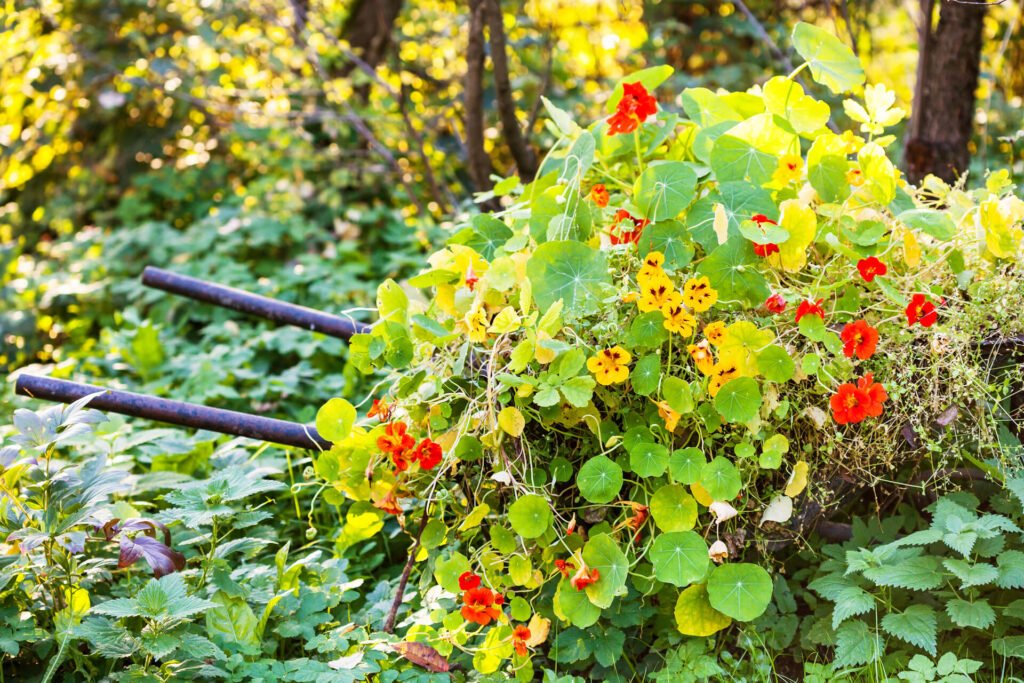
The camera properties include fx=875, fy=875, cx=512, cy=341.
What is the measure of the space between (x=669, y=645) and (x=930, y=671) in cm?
42

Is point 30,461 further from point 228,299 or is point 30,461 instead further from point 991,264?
point 991,264

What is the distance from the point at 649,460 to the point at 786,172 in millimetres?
576

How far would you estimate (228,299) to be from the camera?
203 cm

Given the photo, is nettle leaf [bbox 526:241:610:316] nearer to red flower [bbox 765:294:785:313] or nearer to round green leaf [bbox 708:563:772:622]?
red flower [bbox 765:294:785:313]

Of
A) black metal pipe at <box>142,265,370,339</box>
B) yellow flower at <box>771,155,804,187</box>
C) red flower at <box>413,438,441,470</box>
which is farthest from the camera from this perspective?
black metal pipe at <box>142,265,370,339</box>

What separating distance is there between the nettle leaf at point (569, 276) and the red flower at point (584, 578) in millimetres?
405

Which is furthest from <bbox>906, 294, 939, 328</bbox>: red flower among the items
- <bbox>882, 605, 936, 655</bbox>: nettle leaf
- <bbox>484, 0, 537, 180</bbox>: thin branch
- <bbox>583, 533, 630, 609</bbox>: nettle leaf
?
<bbox>484, 0, 537, 180</bbox>: thin branch

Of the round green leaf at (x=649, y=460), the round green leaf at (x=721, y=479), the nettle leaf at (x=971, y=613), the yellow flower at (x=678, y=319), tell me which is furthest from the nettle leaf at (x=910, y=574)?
the yellow flower at (x=678, y=319)

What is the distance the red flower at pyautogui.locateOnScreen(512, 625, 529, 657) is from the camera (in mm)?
1380

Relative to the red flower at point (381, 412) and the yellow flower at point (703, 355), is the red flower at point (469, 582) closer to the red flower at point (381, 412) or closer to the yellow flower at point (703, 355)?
the red flower at point (381, 412)

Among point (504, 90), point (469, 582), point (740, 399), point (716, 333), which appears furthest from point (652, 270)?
point (504, 90)

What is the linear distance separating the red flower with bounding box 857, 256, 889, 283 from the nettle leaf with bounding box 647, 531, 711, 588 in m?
0.49

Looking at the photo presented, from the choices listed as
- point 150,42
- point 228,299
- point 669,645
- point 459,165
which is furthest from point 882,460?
point 150,42

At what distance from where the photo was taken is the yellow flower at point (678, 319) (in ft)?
4.45
